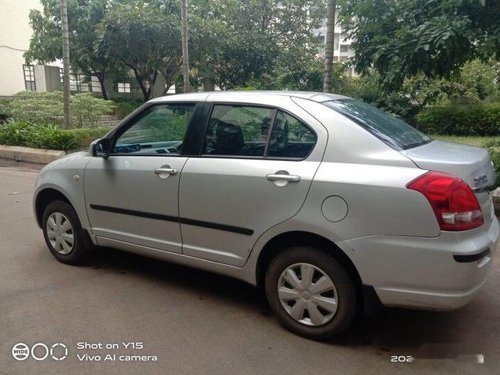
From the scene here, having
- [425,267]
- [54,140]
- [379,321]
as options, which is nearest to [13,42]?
[54,140]

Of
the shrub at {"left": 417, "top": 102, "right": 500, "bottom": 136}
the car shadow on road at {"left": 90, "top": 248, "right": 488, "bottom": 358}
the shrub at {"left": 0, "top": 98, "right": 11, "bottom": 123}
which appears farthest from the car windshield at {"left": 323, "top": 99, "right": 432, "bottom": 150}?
the shrub at {"left": 0, "top": 98, "right": 11, "bottom": 123}

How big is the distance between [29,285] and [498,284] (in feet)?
13.4

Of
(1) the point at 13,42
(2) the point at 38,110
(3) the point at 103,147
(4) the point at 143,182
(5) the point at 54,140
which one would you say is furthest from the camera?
(1) the point at 13,42

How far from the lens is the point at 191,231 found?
3533 mm

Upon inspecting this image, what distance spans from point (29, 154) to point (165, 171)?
30.8 feet

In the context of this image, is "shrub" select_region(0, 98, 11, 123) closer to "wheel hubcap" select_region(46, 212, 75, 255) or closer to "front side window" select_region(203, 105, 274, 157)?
"wheel hubcap" select_region(46, 212, 75, 255)

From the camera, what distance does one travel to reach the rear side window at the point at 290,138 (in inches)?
122

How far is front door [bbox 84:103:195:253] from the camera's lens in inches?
143

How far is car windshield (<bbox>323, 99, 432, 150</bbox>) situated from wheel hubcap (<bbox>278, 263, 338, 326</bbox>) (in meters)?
0.98

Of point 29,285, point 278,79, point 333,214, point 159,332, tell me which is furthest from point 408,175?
point 278,79

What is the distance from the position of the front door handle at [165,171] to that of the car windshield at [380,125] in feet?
4.08

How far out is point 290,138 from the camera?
3189 mm

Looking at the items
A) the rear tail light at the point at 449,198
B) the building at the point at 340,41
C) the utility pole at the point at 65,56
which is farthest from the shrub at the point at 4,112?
the rear tail light at the point at 449,198

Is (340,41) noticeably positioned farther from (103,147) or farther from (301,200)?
(301,200)
